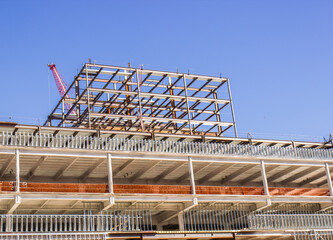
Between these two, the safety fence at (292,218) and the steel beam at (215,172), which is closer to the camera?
the safety fence at (292,218)

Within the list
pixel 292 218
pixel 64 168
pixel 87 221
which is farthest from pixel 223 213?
pixel 64 168

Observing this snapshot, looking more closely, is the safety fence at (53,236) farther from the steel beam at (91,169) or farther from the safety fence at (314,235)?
the safety fence at (314,235)

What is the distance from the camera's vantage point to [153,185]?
36062mm

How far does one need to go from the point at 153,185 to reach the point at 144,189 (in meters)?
0.68

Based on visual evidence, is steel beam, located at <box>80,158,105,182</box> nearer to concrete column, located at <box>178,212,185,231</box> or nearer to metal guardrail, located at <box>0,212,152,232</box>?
metal guardrail, located at <box>0,212,152,232</box>

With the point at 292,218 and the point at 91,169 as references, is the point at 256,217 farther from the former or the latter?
the point at 91,169

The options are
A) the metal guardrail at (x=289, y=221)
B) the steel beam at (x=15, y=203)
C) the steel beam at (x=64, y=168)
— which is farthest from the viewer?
the metal guardrail at (x=289, y=221)

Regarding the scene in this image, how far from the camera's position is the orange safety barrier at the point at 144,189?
107 ft

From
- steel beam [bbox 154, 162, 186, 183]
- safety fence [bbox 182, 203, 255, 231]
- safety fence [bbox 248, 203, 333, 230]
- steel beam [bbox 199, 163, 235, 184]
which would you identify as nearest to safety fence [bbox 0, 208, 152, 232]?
steel beam [bbox 154, 162, 186, 183]

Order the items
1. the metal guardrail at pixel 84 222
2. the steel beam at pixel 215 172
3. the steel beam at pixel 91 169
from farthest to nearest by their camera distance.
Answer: the steel beam at pixel 215 172 < the steel beam at pixel 91 169 < the metal guardrail at pixel 84 222

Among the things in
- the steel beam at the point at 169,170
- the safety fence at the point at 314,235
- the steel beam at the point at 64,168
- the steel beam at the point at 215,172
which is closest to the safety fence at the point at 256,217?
the safety fence at the point at 314,235

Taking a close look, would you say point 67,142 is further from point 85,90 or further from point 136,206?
point 85,90

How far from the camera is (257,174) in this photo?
150 feet

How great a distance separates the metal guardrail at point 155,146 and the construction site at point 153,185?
0.08m
